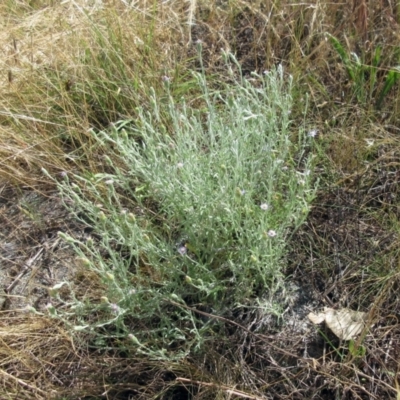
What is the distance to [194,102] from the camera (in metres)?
2.40

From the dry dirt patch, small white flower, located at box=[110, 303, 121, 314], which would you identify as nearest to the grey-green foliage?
small white flower, located at box=[110, 303, 121, 314]

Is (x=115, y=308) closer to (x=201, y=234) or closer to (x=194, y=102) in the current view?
(x=201, y=234)

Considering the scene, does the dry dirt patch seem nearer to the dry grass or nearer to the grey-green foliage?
the dry grass

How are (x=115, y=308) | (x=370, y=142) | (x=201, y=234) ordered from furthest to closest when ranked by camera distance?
(x=370, y=142) < (x=201, y=234) < (x=115, y=308)

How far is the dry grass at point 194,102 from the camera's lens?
1.65 m

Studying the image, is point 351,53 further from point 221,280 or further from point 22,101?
point 22,101

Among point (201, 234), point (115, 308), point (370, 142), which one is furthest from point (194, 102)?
point (115, 308)

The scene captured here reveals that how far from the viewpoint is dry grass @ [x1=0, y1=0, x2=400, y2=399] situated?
1.65 m

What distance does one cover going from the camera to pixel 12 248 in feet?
7.07

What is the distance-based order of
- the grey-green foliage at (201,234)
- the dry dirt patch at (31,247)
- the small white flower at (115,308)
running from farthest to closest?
1. the dry dirt patch at (31,247)
2. the grey-green foliage at (201,234)
3. the small white flower at (115,308)

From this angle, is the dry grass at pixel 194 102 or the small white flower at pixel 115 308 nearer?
the small white flower at pixel 115 308

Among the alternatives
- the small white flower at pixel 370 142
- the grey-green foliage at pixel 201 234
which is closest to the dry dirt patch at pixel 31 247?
the grey-green foliage at pixel 201 234

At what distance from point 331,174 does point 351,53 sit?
0.57 metres

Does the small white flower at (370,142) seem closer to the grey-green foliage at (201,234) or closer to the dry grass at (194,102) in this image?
the dry grass at (194,102)
